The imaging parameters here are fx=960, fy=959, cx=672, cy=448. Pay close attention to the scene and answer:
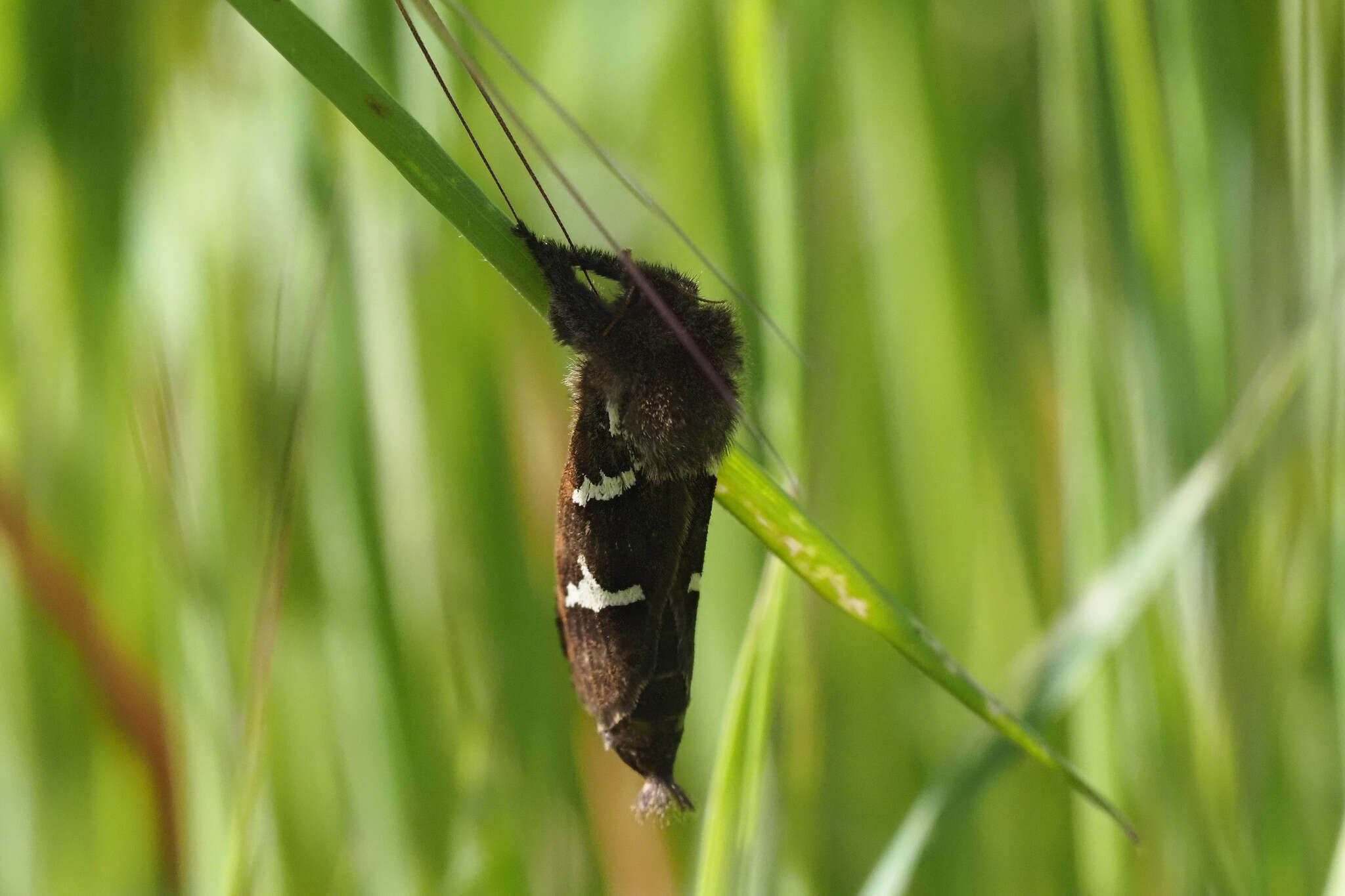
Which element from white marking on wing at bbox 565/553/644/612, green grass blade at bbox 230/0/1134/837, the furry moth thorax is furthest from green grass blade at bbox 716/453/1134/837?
white marking on wing at bbox 565/553/644/612

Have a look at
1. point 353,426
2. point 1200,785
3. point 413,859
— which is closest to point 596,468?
point 353,426

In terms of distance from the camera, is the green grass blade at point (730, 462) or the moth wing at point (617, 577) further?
the moth wing at point (617, 577)

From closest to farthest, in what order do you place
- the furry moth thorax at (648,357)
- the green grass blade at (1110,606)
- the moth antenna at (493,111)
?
the moth antenna at (493,111), the furry moth thorax at (648,357), the green grass blade at (1110,606)

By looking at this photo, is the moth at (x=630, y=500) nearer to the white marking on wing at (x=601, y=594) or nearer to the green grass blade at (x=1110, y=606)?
the white marking on wing at (x=601, y=594)

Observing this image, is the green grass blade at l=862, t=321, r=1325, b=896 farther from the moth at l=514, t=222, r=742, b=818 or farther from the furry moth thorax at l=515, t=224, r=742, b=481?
the furry moth thorax at l=515, t=224, r=742, b=481

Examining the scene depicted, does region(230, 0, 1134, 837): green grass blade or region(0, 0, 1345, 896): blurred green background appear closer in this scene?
region(230, 0, 1134, 837): green grass blade

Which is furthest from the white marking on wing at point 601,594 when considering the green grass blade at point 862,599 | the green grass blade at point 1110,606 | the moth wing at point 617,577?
the green grass blade at point 1110,606

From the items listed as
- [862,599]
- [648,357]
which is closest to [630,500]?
[648,357]

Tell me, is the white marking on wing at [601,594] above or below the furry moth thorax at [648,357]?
below
